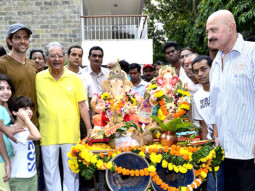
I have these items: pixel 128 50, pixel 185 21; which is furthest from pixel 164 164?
pixel 185 21

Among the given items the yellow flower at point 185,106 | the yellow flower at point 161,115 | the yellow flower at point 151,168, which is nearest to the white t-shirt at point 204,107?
the yellow flower at point 185,106

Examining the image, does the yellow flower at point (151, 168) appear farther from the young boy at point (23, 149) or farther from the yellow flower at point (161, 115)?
the young boy at point (23, 149)

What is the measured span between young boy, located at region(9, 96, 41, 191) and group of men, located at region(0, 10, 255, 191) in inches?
7.7

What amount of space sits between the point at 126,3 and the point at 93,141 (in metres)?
12.3

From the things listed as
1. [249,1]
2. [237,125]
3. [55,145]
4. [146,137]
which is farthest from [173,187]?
[249,1]

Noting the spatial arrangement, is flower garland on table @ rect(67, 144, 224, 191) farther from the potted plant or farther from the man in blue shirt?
the man in blue shirt

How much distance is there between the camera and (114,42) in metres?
12.2

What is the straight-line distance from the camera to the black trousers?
2.73 metres

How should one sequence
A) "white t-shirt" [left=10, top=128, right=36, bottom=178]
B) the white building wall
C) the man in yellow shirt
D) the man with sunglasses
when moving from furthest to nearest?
the white building wall → the man with sunglasses → the man in yellow shirt → "white t-shirt" [left=10, top=128, right=36, bottom=178]

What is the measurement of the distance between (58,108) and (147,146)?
1336mm

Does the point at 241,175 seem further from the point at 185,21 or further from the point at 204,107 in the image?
the point at 185,21

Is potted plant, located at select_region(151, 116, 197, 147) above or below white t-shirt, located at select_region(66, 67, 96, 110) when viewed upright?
below

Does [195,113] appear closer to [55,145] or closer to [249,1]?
[55,145]

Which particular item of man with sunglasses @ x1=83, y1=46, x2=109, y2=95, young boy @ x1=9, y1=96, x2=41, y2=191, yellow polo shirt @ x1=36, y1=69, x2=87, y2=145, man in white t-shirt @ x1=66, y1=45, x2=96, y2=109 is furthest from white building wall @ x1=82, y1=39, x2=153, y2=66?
young boy @ x1=9, y1=96, x2=41, y2=191
